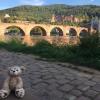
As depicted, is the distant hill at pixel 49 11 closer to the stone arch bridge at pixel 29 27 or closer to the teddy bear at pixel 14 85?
the stone arch bridge at pixel 29 27

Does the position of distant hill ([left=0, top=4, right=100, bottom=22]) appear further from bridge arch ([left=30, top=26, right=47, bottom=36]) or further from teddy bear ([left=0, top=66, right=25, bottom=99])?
teddy bear ([left=0, top=66, right=25, bottom=99])

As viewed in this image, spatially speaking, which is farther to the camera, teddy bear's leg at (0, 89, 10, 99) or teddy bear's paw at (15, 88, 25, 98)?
teddy bear's paw at (15, 88, 25, 98)

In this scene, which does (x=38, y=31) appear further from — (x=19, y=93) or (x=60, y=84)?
(x=19, y=93)

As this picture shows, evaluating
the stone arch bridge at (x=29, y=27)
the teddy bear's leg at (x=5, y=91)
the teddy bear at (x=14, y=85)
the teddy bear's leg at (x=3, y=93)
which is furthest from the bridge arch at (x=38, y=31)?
the teddy bear's leg at (x=3, y=93)

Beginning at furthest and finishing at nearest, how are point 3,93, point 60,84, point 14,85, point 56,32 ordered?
point 56,32
point 60,84
point 14,85
point 3,93

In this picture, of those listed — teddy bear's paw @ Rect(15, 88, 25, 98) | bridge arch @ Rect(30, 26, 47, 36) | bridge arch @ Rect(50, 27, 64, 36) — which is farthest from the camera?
bridge arch @ Rect(50, 27, 64, 36)

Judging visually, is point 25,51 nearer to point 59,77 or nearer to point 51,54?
point 51,54

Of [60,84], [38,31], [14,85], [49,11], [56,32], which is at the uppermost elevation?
[49,11]

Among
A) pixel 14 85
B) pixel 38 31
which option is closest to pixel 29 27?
pixel 38 31

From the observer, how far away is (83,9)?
3649 inches

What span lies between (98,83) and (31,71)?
64.3 inches

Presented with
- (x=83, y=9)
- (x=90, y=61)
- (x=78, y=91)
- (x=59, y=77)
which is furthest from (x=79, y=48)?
(x=83, y=9)

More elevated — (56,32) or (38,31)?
(38,31)

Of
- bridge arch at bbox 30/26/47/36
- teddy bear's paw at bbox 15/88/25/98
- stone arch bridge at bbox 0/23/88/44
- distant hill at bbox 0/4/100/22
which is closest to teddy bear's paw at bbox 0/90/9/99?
teddy bear's paw at bbox 15/88/25/98
